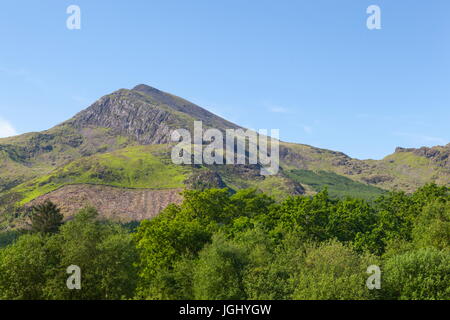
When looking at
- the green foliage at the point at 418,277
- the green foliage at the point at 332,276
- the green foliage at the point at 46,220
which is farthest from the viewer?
the green foliage at the point at 46,220

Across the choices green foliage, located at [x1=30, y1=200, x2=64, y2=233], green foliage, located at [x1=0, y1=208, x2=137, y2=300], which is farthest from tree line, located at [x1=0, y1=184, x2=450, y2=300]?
green foliage, located at [x1=30, y1=200, x2=64, y2=233]

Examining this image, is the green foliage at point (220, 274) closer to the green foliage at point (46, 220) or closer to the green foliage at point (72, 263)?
the green foliage at point (72, 263)

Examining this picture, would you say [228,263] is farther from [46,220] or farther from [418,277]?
[46,220]

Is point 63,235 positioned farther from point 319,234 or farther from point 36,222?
point 36,222

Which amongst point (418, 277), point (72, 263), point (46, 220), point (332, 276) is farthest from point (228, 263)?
point (46, 220)

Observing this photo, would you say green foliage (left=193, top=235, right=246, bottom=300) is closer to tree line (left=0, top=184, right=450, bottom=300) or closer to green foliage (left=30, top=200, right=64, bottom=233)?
tree line (left=0, top=184, right=450, bottom=300)

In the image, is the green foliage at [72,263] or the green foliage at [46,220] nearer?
the green foliage at [72,263]

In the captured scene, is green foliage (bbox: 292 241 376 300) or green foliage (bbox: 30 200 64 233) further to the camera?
green foliage (bbox: 30 200 64 233)

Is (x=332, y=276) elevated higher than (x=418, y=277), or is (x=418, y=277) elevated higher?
(x=332, y=276)

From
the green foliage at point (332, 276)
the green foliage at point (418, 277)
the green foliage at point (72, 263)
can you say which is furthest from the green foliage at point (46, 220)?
the green foliage at point (418, 277)

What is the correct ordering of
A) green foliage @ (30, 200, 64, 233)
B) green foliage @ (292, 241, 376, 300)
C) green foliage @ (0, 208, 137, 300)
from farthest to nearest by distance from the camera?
green foliage @ (30, 200, 64, 233), green foliage @ (0, 208, 137, 300), green foliage @ (292, 241, 376, 300)

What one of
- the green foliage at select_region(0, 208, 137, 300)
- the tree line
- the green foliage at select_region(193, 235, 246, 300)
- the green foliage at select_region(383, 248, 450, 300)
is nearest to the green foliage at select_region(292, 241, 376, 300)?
the tree line

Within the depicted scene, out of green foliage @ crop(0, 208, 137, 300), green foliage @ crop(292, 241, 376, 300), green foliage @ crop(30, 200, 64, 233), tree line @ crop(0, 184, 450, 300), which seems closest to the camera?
green foliage @ crop(292, 241, 376, 300)

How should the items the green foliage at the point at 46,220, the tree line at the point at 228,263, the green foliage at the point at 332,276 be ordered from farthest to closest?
the green foliage at the point at 46,220 → the tree line at the point at 228,263 → the green foliage at the point at 332,276
